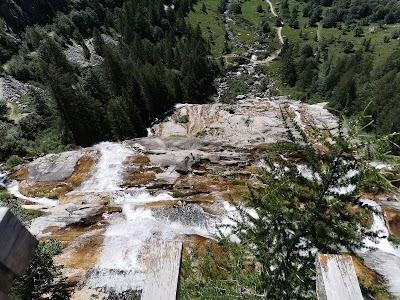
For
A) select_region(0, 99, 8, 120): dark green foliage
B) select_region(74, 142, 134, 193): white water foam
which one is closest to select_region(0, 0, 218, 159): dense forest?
select_region(0, 99, 8, 120): dark green foliage

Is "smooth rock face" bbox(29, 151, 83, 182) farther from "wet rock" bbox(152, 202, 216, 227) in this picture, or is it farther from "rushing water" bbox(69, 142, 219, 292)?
"wet rock" bbox(152, 202, 216, 227)

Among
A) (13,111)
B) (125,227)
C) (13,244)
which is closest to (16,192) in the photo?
(125,227)

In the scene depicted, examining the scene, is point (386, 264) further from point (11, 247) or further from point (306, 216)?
point (11, 247)

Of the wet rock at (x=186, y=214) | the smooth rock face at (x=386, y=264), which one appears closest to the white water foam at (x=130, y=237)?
the wet rock at (x=186, y=214)

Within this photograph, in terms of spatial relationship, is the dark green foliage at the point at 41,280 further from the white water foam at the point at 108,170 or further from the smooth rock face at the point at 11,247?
the white water foam at the point at 108,170

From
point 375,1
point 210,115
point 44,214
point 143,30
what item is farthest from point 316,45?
point 44,214

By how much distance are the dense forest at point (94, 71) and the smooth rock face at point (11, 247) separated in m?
51.7

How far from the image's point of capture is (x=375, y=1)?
624 feet

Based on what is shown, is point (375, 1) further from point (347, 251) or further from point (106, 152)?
point (347, 251)

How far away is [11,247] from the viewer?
3.05m

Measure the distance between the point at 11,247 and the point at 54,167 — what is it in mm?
31420

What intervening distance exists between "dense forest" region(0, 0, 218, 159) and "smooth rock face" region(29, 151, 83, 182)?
19466 mm

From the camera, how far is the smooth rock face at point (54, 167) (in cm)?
3033

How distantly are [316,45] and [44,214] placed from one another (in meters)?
161
